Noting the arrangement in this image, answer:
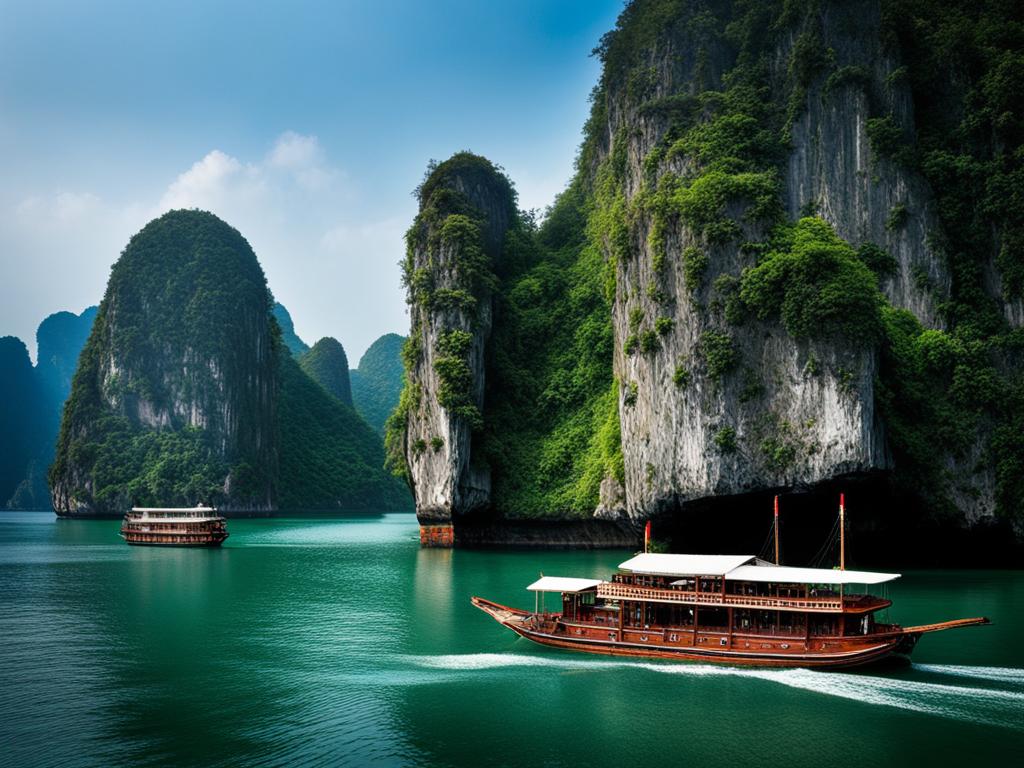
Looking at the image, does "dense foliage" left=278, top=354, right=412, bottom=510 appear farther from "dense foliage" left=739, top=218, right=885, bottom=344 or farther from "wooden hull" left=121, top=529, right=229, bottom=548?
"dense foliage" left=739, top=218, right=885, bottom=344

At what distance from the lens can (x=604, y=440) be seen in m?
55.9

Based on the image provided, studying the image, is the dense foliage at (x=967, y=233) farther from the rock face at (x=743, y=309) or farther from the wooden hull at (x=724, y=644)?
the wooden hull at (x=724, y=644)

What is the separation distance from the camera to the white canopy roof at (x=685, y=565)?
24406 millimetres

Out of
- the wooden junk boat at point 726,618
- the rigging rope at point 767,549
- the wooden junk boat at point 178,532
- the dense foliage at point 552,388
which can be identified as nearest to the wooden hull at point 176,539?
the wooden junk boat at point 178,532

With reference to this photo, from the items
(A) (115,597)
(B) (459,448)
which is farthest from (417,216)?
(A) (115,597)

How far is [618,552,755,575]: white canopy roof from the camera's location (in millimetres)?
24406

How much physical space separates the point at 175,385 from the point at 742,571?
108797 mm

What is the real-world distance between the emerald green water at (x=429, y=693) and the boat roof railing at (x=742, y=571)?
247 centimetres

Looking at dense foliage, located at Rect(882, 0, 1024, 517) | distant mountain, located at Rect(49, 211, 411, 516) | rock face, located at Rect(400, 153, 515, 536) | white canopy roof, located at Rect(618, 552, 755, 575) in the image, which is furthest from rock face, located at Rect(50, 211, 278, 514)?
white canopy roof, located at Rect(618, 552, 755, 575)

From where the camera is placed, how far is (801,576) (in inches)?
925

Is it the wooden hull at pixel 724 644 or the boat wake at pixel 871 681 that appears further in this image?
the wooden hull at pixel 724 644

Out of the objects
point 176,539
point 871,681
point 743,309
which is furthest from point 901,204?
point 176,539

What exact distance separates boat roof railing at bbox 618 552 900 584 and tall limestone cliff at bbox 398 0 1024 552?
676 inches

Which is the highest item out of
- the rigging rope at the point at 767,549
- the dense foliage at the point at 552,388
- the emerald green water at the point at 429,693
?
the dense foliage at the point at 552,388
